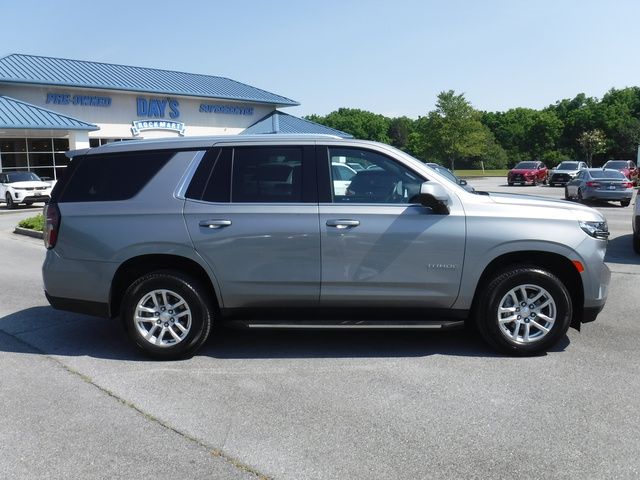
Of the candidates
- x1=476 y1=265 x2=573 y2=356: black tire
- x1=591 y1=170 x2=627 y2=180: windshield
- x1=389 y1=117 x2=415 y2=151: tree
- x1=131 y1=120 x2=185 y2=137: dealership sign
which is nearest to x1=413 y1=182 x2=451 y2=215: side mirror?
x1=476 y1=265 x2=573 y2=356: black tire

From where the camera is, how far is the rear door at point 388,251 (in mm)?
5016

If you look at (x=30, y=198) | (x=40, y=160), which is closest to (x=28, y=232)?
(x=30, y=198)

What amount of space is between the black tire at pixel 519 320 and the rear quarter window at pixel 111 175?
→ 9.97ft

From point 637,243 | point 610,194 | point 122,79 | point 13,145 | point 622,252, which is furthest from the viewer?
point 122,79

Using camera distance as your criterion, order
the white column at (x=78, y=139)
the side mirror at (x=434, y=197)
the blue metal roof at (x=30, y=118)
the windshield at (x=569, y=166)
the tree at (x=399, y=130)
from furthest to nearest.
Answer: the tree at (x=399, y=130), the windshield at (x=569, y=166), the white column at (x=78, y=139), the blue metal roof at (x=30, y=118), the side mirror at (x=434, y=197)

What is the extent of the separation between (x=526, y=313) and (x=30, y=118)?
29109 mm

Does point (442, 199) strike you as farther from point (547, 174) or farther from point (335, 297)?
point (547, 174)

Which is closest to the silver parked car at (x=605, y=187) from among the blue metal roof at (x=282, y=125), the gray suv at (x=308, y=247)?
the gray suv at (x=308, y=247)

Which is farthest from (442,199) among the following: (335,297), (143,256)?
(143,256)

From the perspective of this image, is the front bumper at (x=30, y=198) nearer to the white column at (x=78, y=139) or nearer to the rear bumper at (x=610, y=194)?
the white column at (x=78, y=139)

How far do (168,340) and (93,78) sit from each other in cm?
3382

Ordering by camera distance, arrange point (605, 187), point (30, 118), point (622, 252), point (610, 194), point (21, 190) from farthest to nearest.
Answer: point (30, 118), point (21, 190), point (605, 187), point (610, 194), point (622, 252)

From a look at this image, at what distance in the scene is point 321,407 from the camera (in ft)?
13.9

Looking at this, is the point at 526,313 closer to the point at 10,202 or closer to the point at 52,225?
the point at 52,225
